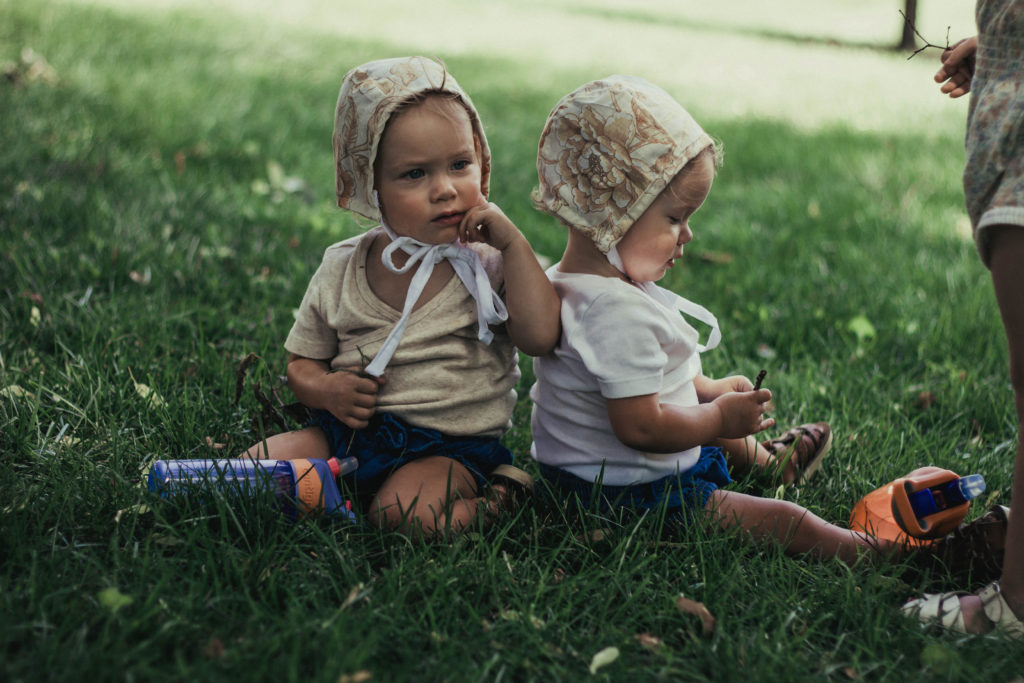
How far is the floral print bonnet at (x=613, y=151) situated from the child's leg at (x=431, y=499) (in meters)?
0.66

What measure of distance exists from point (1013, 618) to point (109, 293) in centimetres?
295

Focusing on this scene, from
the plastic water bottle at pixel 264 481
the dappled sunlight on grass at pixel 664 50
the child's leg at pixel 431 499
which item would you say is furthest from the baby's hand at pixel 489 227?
the dappled sunlight on grass at pixel 664 50

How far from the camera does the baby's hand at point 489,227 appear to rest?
2.15m

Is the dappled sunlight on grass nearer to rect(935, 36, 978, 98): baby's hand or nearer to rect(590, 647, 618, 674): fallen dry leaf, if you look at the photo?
rect(935, 36, 978, 98): baby's hand

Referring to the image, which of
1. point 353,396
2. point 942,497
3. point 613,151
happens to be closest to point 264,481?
point 353,396

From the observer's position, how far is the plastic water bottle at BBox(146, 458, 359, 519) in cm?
209

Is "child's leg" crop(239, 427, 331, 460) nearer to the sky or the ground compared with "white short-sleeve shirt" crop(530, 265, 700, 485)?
nearer to the ground

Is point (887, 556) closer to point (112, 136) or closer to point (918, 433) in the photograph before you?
point (918, 433)

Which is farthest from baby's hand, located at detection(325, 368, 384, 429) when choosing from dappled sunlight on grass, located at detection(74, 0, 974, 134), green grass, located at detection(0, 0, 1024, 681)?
dappled sunlight on grass, located at detection(74, 0, 974, 134)

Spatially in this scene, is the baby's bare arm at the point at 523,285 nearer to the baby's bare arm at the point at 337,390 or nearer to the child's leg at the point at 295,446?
the baby's bare arm at the point at 337,390

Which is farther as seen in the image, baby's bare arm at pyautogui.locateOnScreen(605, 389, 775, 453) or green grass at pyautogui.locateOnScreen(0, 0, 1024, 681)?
baby's bare arm at pyautogui.locateOnScreen(605, 389, 775, 453)

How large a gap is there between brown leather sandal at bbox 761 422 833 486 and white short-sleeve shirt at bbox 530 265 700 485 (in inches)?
15.3

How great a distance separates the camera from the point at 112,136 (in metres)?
4.88

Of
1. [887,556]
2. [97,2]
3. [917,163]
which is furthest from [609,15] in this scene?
[887,556]
